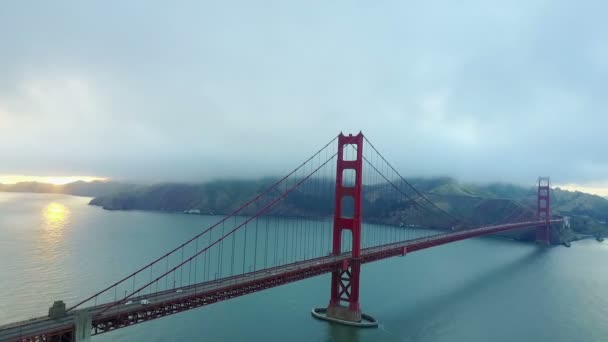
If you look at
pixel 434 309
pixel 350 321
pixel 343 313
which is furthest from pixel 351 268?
pixel 434 309

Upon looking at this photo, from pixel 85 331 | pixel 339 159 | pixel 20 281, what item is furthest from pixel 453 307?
pixel 20 281

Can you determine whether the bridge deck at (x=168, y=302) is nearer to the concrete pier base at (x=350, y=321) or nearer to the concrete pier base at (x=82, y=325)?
the concrete pier base at (x=82, y=325)

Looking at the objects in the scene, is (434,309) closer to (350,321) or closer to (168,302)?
(350,321)

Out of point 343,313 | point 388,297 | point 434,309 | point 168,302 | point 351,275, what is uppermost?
point 168,302

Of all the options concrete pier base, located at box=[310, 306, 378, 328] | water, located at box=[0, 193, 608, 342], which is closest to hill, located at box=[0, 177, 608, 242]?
water, located at box=[0, 193, 608, 342]

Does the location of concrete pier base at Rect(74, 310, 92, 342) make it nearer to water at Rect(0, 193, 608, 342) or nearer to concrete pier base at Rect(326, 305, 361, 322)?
water at Rect(0, 193, 608, 342)

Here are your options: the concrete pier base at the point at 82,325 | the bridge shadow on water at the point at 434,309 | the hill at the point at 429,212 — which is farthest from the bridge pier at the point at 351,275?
the hill at the point at 429,212
